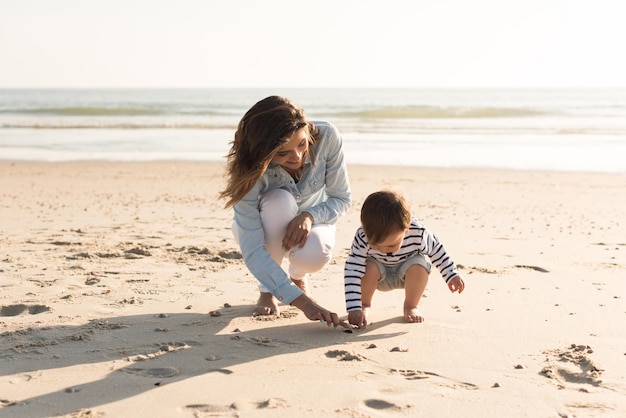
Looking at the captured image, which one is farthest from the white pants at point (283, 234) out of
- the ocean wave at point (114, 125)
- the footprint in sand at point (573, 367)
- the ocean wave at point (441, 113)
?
the ocean wave at point (441, 113)

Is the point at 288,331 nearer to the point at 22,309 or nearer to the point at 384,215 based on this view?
the point at 384,215

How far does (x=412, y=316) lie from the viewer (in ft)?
12.2

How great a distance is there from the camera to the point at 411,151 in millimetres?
15188

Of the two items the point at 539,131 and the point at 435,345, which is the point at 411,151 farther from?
the point at 435,345

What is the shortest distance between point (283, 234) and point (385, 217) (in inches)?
25.7

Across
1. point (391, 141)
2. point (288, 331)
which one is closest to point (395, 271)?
point (288, 331)

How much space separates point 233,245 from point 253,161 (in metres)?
2.21

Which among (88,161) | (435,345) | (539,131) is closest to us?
(435,345)

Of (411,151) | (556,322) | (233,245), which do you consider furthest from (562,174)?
(556,322)

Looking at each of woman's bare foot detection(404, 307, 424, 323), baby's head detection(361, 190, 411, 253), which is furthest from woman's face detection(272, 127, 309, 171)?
woman's bare foot detection(404, 307, 424, 323)

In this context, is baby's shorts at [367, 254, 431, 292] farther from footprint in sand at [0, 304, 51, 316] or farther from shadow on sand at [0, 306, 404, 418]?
footprint in sand at [0, 304, 51, 316]

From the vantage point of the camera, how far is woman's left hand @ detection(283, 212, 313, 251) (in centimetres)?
370

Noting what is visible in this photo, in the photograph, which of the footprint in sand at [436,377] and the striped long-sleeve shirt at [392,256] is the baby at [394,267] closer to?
the striped long-sleeve shirt at [392,256]

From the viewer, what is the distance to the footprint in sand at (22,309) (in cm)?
387
